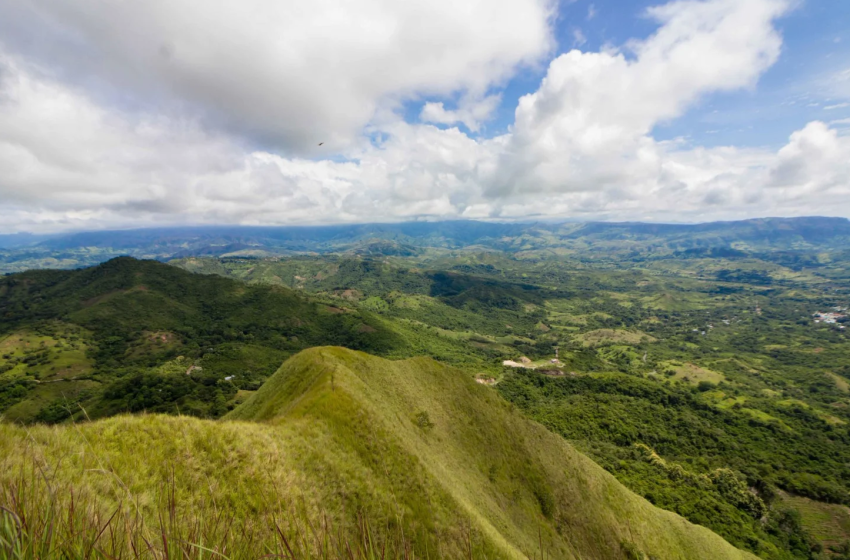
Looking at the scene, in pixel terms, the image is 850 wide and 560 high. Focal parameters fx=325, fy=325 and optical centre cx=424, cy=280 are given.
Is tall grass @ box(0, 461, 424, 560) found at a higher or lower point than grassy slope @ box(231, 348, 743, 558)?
higher

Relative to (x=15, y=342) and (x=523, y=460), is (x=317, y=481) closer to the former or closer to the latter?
(x=523, y=460)

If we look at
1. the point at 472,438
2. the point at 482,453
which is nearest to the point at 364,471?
the point at 482,453

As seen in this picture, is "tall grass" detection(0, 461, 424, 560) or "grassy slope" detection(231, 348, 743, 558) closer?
"tall grass" detection(0, 461, 424, 560)

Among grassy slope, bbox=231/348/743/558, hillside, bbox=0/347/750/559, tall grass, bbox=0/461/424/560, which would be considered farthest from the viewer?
grassy slope, bbox=231/348/743/558

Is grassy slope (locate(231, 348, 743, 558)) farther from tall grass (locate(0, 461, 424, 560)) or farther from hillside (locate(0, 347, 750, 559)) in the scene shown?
tall grass (locate(0, 461, 424, 560))

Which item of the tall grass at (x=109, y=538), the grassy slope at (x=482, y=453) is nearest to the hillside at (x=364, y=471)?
the tall grass at (x=109, y=538)

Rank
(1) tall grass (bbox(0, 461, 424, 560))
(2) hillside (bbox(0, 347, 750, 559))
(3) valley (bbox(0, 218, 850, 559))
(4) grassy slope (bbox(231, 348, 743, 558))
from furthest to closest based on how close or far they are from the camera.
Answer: (4) grassy slope (bbox(231, 348, 743, 558)) < (3) valley (bbox(0, 218, 850, 559)) < (2) hillside (bbox(0, 347, 750, 559)) < (1) tall grass (bbox(0, 461, 424, 560))

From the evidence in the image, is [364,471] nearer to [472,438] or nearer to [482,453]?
[482,453]

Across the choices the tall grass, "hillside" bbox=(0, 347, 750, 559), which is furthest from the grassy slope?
the tall grass

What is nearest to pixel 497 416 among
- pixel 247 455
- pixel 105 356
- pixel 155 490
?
pixel 247 455
